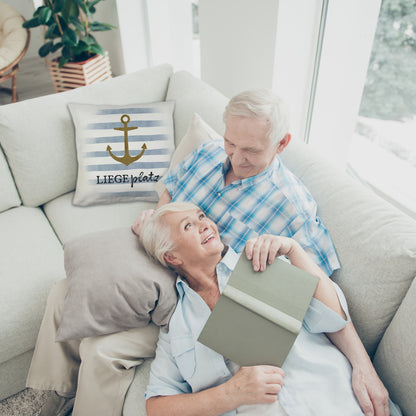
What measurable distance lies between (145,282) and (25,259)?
68 centimetres

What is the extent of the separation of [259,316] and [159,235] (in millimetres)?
393

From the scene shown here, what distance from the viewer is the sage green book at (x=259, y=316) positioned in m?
0.84

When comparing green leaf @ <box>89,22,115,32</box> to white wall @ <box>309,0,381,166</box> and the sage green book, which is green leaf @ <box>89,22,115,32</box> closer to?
white wall @ <box>309,0,381,166</box>

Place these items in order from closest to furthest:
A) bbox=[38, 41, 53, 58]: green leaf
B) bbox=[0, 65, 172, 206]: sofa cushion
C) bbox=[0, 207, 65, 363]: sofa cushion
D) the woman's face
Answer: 1. the woman's face
2. bbox=[0, 207, 65, 363]: sofa cushion
3. bbox=[0, 65, 172, 206]: sofa cushion
4. bbox=[38, 41, 53, 58]: green leaf

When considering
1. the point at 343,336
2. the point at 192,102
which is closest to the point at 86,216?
the point at 192,102

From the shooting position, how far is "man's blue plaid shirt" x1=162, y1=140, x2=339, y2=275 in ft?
3.65

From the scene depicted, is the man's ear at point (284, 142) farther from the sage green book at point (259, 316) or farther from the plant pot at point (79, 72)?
the plant pot at point (79, 72)

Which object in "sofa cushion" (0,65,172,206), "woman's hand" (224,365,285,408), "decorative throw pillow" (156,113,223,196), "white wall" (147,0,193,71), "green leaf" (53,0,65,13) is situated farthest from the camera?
"white wall" (147,0,193,71)

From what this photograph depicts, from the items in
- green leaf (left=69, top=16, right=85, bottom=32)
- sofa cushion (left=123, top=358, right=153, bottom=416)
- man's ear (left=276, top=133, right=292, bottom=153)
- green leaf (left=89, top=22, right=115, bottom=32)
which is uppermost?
green leaf (left=69, top=16, right=85, bottom=32)

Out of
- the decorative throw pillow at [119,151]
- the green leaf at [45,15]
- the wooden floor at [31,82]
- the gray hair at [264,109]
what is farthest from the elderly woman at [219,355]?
the wooden floor at [31,82]

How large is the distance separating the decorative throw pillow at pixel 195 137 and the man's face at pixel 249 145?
38cm

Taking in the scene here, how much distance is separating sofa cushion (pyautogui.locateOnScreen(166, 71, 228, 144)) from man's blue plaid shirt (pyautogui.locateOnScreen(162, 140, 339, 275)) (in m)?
0.34

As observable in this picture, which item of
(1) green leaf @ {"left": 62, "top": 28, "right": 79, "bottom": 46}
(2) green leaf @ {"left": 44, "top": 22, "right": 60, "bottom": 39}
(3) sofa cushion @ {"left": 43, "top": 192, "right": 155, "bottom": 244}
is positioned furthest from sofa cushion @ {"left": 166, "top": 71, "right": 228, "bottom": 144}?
(2) green leaf @ {"left": 44, "top": 22, "right": 60, "bottom": 39}

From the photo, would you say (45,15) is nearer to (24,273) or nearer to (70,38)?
(70,38)
